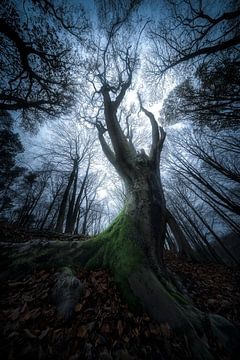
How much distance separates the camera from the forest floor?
4.83 feet

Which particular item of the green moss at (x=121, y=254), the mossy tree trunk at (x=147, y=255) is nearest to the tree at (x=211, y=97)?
the mossy tree trunk at (x=147, y=255)

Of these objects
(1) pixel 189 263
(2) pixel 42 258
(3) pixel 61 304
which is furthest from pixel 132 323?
(1) pixel 189 263

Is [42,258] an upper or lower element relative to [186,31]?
lower

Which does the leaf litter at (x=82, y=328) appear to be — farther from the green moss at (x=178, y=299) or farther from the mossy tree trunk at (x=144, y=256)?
the green moss at (x=178, y=299)

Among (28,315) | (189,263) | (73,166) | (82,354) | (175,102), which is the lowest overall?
(82,354)

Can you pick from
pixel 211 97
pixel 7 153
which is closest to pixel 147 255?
pixel 211 97

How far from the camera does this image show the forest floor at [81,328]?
1472 millimetres

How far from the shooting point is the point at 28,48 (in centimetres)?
616

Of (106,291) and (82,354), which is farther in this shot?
(106,291)

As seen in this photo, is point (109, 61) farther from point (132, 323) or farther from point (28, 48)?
point (132, 323)

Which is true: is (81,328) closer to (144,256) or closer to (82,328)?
(82,328)

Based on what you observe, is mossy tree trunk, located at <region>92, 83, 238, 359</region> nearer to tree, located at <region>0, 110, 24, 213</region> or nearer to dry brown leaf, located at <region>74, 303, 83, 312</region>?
dry brown leaf, located at <region>74, 303, 83, 312</region>

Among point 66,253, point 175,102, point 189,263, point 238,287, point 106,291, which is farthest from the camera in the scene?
point 175,102

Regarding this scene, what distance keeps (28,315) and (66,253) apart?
133cm
